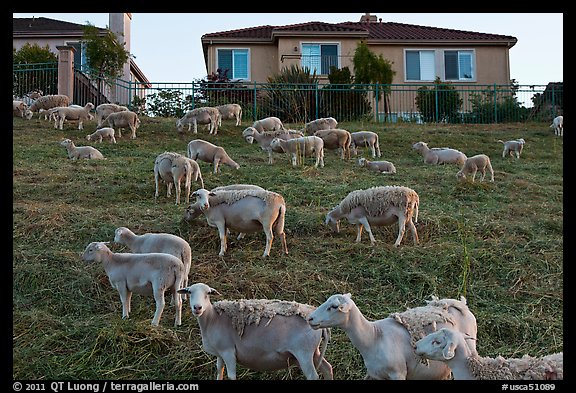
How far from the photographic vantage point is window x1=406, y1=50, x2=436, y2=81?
121 ft

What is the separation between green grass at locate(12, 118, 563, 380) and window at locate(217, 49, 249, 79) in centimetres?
1927

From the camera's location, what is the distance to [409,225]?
11445 millimetres

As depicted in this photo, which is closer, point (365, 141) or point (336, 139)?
point (336, 139)

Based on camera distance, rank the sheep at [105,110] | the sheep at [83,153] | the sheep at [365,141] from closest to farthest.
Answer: the sheep at [83,153]
the sheep at [365,141]
the sheep at [105,110]

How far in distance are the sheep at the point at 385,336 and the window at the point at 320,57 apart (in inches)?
1196

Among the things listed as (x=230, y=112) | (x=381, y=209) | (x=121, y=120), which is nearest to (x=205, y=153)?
(x=381, y=209)

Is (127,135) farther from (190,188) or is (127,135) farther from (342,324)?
(342,324)

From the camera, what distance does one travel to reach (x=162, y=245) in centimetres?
909

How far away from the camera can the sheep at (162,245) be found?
8.92 meters

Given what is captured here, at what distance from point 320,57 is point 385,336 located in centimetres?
3123

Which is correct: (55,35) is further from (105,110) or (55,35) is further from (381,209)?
(381,209)

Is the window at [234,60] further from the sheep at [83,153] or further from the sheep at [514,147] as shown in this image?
the sheep at [83,153]

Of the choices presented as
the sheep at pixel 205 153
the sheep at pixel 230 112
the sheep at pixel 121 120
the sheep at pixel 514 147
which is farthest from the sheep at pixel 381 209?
the sheep at pixel 230 112

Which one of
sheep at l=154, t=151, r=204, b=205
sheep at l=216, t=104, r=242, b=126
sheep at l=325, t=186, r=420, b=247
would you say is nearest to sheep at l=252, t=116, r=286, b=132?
sheep at l=216, t=104, r=242, b=126
